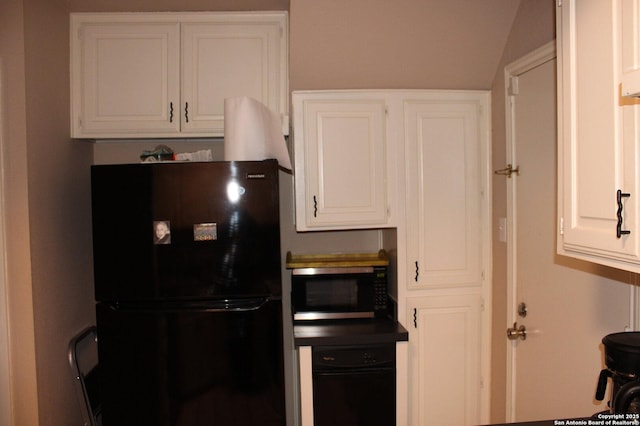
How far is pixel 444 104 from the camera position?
94.7 inches

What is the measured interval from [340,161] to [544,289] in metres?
1.13

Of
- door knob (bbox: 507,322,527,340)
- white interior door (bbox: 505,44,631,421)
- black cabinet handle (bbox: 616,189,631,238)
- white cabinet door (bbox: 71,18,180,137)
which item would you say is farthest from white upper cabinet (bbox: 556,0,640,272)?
white cabinet door (bbox: 71,18,180,137)

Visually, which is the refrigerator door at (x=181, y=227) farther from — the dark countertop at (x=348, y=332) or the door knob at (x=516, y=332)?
the door knob at (x=516, y=332)

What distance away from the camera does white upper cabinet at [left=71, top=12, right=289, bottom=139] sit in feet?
7.69

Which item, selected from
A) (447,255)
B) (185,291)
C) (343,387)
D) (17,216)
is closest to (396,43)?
(447,255)

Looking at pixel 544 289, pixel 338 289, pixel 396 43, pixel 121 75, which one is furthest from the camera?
pixel 338 289

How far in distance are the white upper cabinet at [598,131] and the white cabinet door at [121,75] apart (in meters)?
1.86

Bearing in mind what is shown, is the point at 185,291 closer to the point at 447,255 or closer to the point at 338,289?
the point at 338,289

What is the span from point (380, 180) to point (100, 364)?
1.59 m

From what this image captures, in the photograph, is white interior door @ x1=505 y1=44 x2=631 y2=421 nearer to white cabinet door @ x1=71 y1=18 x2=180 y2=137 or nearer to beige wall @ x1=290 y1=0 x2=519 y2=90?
beige wall @ x1=290 y1=0 x2=519 y2=90

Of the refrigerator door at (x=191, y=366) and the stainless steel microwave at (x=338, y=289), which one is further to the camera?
the stainless steel microwave at (x=338, y=289)

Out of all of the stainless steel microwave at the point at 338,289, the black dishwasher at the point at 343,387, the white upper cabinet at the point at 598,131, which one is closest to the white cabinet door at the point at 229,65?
the stainless steel microwave at the point at 338,289

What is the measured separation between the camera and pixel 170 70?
2.36 metres

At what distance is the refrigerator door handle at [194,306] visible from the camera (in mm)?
2031
